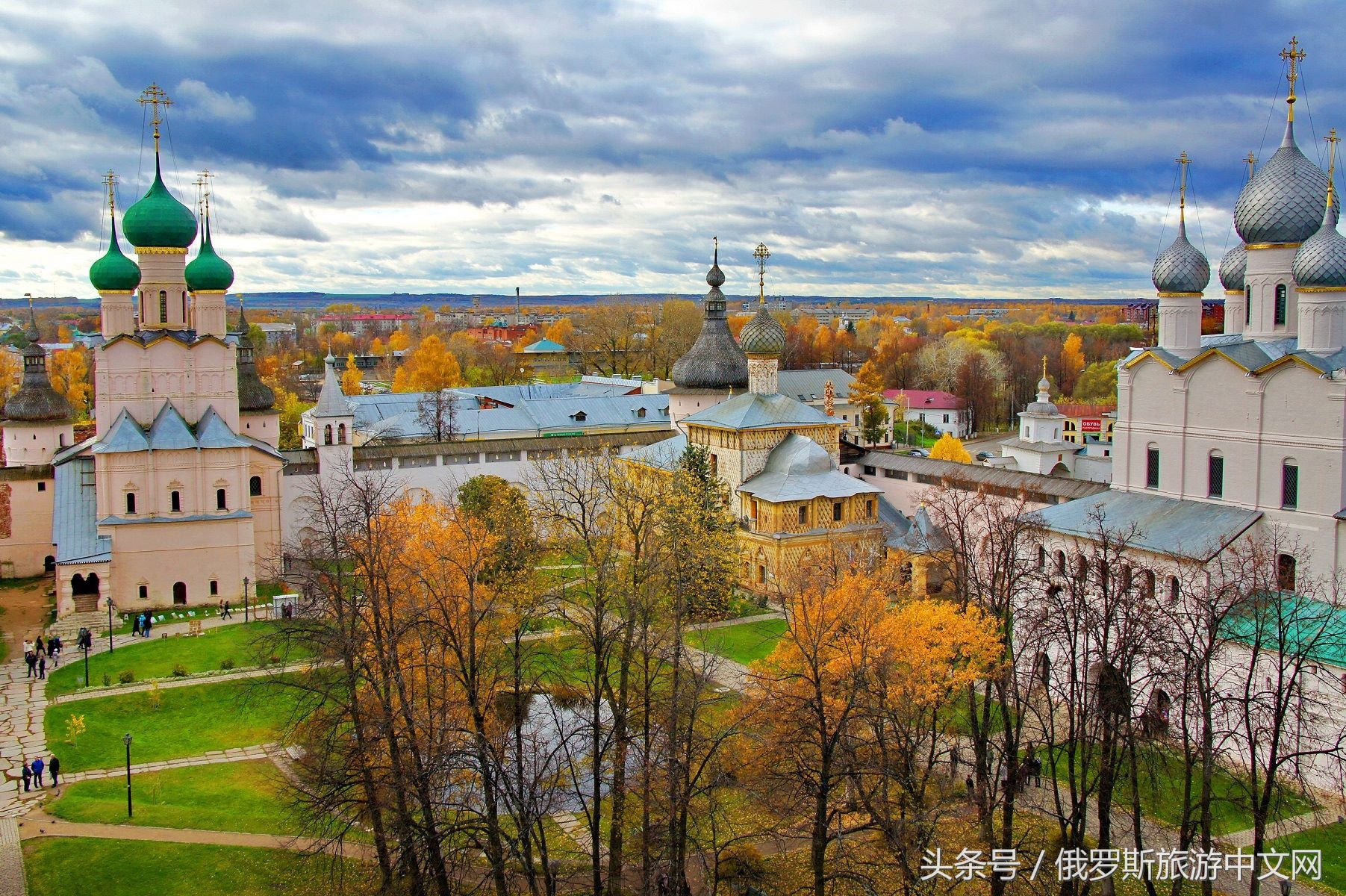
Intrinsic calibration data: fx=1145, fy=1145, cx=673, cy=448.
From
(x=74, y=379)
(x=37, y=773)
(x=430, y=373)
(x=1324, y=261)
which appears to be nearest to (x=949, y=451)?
(x=1324, y=261)

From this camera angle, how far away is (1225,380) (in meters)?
21.5

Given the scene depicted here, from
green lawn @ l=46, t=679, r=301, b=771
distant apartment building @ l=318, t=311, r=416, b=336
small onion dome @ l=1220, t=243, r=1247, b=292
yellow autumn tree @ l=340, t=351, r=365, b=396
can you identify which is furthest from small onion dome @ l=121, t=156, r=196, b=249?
distant apartment building @ l=318, t=311, r=416, b=336

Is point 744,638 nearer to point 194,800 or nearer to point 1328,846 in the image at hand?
point 194,800

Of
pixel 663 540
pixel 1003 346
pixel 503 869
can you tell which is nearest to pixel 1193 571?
pixel 663 540

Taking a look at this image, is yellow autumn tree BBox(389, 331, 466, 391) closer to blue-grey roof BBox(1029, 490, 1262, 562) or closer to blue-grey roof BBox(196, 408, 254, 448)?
blue-grey roof BBox(196, 408, 254, 448)

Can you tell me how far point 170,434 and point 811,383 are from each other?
1526 inches

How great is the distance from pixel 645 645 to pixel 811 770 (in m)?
2.59

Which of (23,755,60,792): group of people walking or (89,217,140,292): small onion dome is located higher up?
(89,217,140,292): small onion dome

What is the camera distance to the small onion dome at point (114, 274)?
31.3m

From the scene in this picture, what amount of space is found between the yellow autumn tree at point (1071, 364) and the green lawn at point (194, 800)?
7115 centimetres

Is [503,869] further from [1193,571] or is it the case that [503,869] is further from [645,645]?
[1193,571]

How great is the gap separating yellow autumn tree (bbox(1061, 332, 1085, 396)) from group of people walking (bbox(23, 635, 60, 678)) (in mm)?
69154

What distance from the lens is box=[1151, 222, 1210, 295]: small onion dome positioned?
2339 centimetres

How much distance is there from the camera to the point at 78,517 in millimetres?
29500
